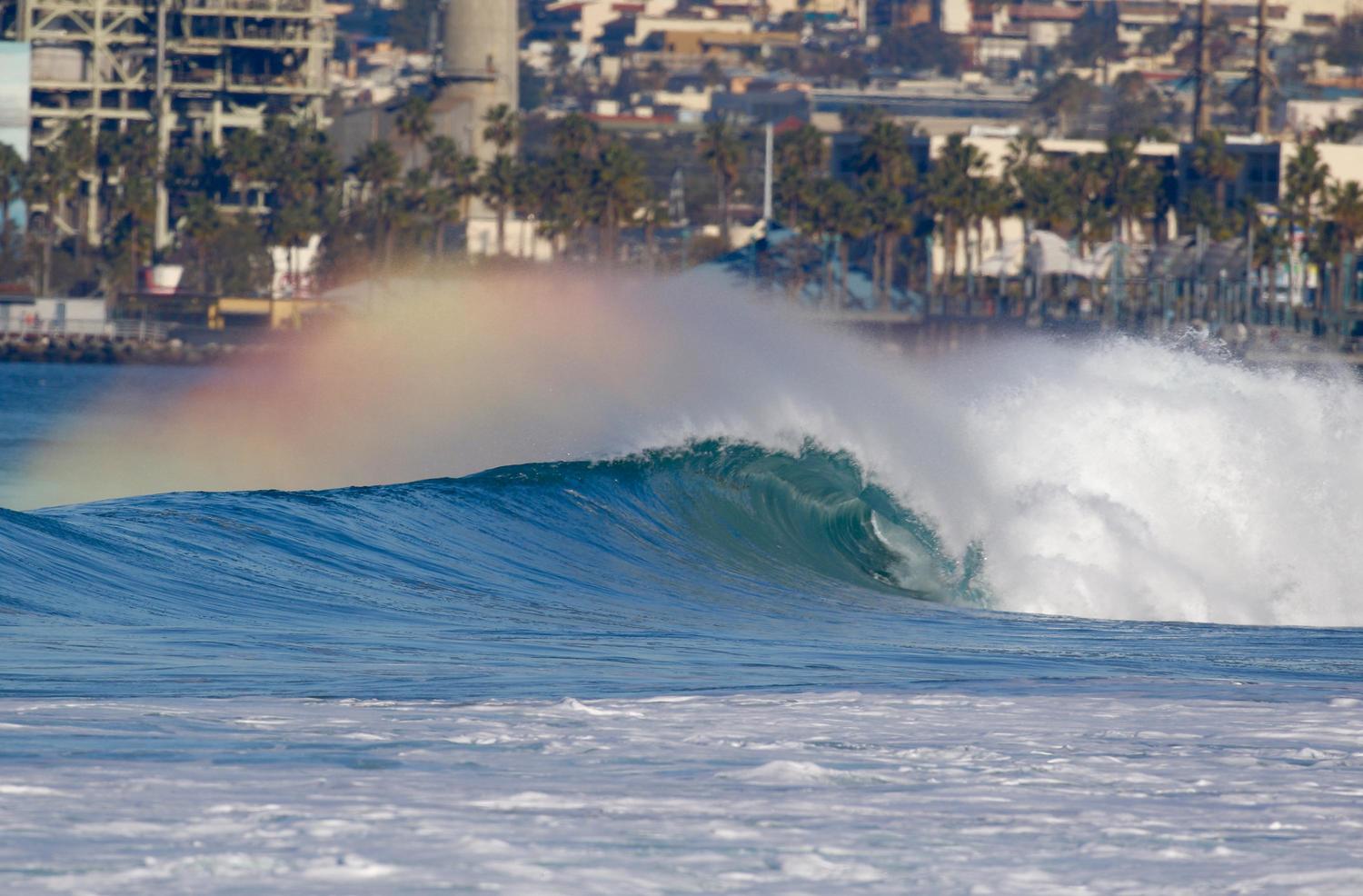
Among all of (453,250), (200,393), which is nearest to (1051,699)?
(200,393)

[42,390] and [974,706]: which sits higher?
[974,706]

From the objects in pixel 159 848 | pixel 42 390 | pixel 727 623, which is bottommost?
pixel 42 390

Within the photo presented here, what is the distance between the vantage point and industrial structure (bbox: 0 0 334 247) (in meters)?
140

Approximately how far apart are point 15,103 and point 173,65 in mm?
20755

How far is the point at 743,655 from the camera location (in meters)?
12.6

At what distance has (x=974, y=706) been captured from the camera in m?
10.1

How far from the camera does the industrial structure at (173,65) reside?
139750 millimetres

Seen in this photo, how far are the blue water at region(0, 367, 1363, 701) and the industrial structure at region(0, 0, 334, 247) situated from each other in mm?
121889

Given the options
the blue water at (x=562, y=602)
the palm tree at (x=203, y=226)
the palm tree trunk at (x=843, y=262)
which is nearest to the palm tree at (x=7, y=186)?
the palm tree at (x=203, y=226)

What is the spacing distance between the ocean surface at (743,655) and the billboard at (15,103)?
101800 millimetres

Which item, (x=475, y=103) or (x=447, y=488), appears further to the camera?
(x=475, y=103)

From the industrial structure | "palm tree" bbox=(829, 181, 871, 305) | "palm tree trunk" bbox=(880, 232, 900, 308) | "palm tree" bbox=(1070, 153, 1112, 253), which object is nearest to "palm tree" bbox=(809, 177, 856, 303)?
"palm tree" bbox=(829, 181, 871, 305)

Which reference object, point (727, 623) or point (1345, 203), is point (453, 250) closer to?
point (1345, 203)

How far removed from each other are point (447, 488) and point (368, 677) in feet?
33.7
